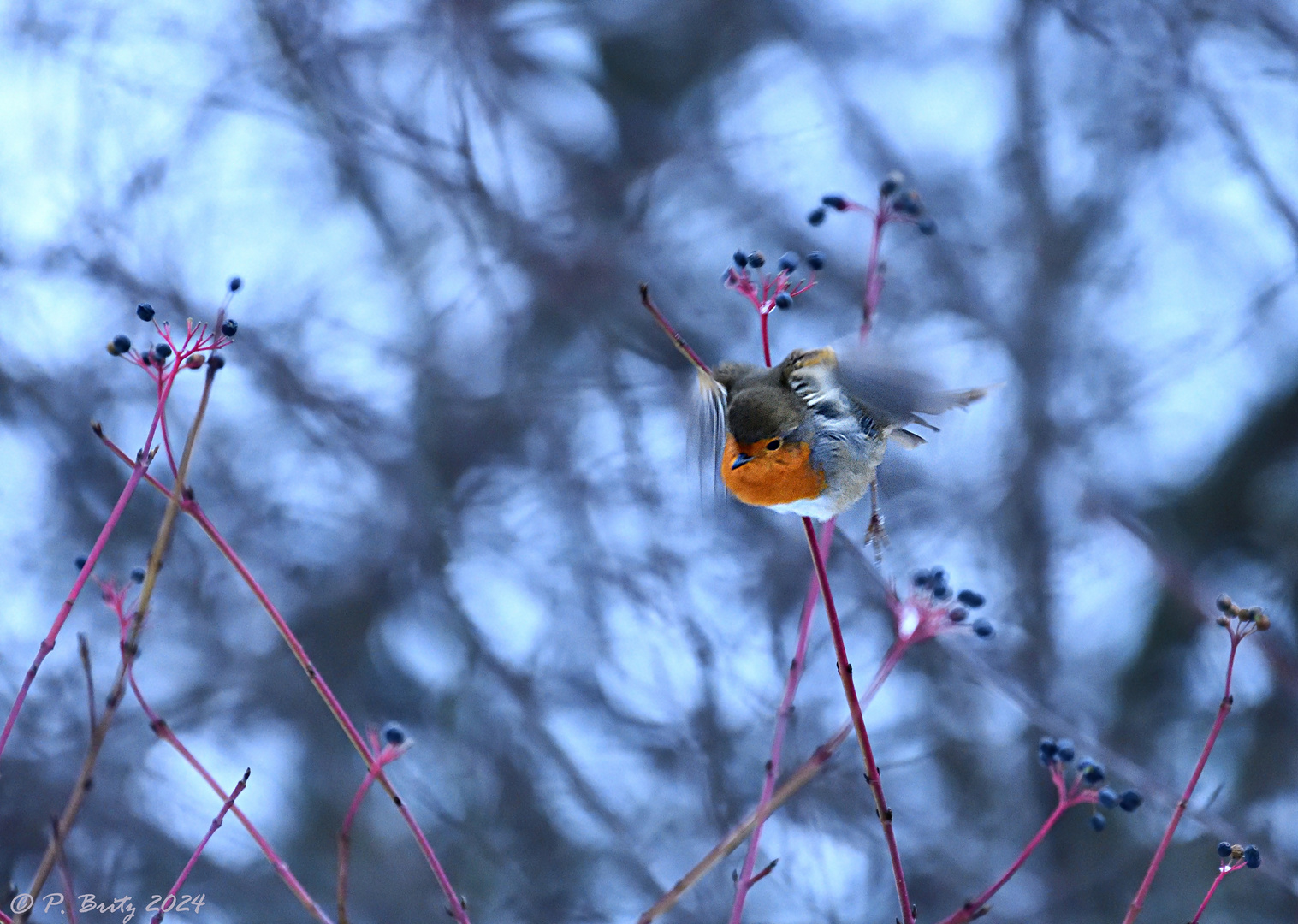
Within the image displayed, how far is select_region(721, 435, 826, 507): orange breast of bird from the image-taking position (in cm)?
163

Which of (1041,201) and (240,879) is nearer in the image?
(240,879)

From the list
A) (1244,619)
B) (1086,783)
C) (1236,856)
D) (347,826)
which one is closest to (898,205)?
(1244,619)

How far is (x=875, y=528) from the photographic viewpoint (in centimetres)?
189

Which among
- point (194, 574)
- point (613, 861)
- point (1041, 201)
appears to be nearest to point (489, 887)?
point (613, 861)

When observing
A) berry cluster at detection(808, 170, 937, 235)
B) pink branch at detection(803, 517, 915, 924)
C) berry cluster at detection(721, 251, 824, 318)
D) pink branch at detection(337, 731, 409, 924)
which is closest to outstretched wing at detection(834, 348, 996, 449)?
berry cluster at detection(721, 251, 824, 318)

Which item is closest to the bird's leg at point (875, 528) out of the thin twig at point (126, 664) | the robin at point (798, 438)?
the robin at point (798, 438)

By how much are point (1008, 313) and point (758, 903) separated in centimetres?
276

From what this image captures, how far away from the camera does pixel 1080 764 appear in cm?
130

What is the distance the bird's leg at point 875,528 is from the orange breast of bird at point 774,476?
174mm

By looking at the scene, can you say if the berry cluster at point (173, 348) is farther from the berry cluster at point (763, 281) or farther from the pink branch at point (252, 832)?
the berry cluster at point (763, 281)

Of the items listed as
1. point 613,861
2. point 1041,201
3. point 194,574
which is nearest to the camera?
point 613,861

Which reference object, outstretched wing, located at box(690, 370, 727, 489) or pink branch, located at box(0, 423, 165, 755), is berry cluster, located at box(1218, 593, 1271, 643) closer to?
outstretched wing, located at box(690, 370, 727, 489)

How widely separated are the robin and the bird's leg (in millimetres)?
118

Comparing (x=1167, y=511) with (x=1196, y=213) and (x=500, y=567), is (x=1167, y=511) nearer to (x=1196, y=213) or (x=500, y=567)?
(x=1196, y=213)
